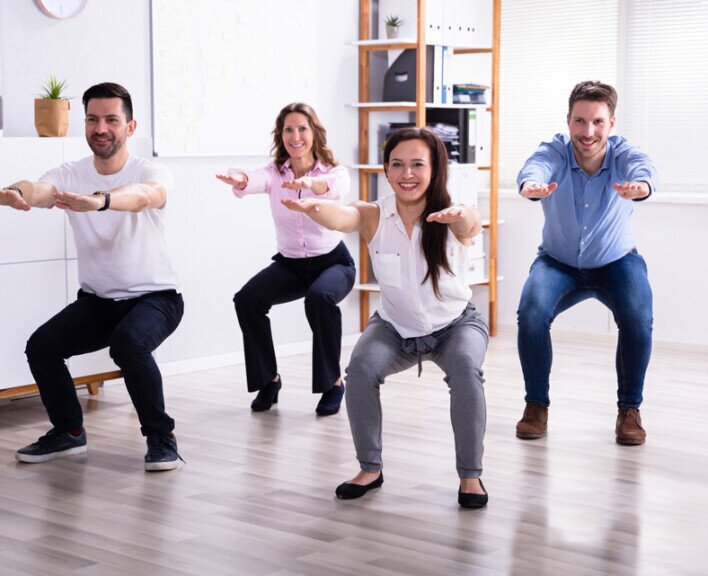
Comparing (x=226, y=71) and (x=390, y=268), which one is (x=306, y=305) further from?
(x=226, y=71)

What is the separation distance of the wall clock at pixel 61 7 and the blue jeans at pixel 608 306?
2.22 metres

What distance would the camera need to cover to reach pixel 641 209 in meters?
6.25

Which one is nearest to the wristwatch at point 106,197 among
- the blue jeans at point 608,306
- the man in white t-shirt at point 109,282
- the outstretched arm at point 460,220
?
the man in white t-shirt at point 109,282

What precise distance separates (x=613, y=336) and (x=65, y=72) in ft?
10.8

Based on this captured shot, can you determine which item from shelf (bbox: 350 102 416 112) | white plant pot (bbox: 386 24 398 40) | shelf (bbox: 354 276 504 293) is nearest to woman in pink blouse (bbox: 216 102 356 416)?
shelf (bbox: 350 102 416 112)

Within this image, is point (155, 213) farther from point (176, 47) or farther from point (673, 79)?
point (673, 79)

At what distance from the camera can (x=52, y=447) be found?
12.5ft

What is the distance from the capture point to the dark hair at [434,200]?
3293mm

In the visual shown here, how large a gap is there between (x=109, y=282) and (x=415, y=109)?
266 centimetres

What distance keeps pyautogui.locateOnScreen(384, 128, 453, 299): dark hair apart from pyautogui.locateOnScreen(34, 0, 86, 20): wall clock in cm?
202

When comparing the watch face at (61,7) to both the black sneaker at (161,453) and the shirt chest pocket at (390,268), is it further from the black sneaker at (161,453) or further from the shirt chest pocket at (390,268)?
the shirt chest pocket at (390,268)

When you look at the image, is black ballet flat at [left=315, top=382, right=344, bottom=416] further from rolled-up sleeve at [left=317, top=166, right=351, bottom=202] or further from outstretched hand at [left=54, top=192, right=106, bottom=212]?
outstretched hand at [left=54, top=192, right=106, bottom=212]

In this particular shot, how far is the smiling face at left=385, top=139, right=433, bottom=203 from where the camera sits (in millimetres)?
3322

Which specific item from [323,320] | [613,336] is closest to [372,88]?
[613,336]
